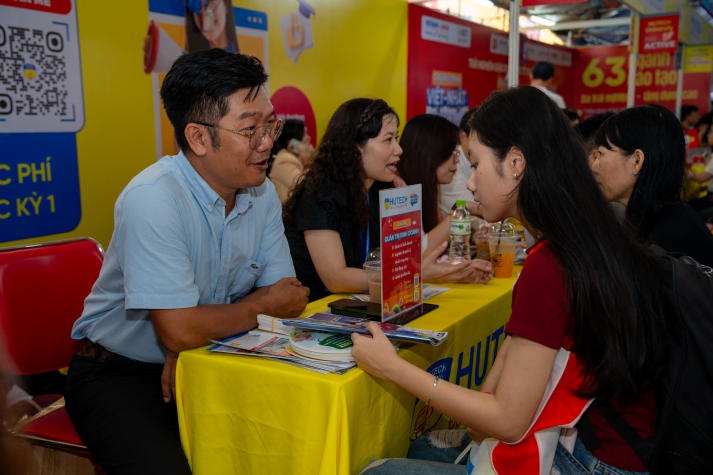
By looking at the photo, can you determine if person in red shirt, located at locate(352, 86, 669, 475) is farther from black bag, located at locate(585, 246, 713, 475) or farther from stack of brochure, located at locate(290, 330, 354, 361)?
stack of brochure, located at locate(290, 330, 354, 361)

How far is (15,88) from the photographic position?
3.13m

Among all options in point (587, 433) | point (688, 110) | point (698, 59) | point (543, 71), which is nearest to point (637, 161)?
point (587, 433)

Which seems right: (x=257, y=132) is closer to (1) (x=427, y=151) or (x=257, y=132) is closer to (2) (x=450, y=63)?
(1) (x=427, y=151)

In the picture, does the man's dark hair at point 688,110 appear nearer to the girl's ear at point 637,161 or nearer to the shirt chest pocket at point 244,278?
the girl's ear at point 637,161

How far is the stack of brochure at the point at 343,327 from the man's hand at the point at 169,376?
244 millimetres

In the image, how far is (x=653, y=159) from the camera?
2236 millimetres

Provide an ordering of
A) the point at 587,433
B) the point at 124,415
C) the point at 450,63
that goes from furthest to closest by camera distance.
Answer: the point at 450,63 < the point at 124,415 < the point at 587,433

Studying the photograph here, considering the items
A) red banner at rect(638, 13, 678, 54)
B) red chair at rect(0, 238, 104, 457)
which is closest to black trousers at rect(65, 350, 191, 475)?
red chair at rect(0, 238, 104, 457)

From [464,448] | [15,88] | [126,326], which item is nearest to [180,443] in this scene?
[126,326]

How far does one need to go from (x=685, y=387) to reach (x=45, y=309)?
6.09ft

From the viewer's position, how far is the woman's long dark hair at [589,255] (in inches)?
48.0

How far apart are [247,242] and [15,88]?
199 cm

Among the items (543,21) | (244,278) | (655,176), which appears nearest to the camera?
(244,278)

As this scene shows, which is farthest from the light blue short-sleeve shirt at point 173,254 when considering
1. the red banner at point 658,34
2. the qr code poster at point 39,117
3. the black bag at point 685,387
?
the red banner at point 658,34
